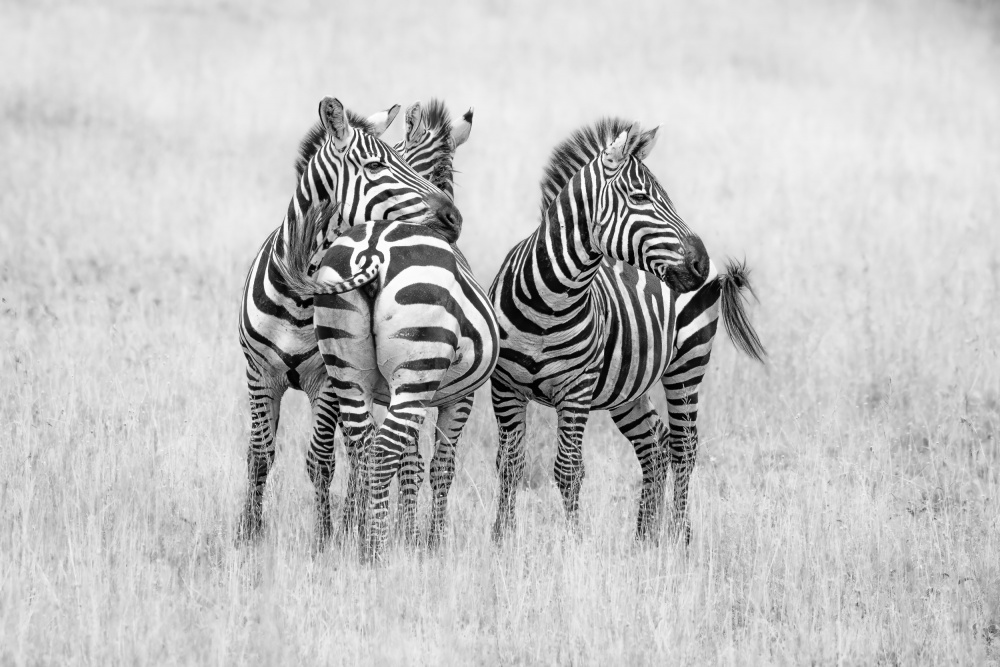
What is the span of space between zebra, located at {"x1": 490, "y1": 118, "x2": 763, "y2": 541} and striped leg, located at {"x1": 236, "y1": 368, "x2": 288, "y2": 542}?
1.38 m

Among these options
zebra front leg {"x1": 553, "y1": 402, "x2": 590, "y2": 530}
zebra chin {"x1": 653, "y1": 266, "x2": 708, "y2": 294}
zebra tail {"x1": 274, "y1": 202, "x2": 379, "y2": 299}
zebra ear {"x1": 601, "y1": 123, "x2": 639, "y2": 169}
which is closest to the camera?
zebra tail {"x1": 274, "y1": 202, "x2": 379, "y2": 299}

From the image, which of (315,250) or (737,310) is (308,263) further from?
(737,310)

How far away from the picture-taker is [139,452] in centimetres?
721

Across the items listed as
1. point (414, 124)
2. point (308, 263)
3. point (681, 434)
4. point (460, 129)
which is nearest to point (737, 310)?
point (681, 434)

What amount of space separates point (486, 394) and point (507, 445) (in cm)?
310

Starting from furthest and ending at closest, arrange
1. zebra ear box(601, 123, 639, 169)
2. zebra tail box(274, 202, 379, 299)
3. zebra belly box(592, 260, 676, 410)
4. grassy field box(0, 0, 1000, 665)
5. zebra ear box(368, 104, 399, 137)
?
zebra belly box(592, 260, 676, 410)
zebra ear box(368, 104, 399, 137)
zebra ear box(601, 123, 639, 169)
zebra tail box(274, 202, 379, 299)
grassy field box(0, 0, 1000, 665)

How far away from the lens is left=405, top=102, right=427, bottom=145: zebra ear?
284 inches

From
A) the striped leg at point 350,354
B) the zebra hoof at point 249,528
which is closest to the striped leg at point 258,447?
the zebra hoof at point 249,528

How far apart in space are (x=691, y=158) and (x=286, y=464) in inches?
499

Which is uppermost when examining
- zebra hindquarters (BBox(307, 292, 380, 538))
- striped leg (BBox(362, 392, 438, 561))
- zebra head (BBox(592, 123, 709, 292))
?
zebra head (BBox(592, 123, 709, 292))

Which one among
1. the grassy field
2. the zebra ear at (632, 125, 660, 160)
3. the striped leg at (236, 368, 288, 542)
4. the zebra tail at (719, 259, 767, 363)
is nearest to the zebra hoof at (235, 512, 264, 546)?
the striped leg at (236, 368, 288, 542)

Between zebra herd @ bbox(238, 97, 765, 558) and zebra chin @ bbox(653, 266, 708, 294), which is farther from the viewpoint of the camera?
zebra chin @ bbox(653, 266, 708, 294)

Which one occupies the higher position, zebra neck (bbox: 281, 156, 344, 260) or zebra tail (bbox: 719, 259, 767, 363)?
zebra neck (bbox: 281, 156, 344, 260)

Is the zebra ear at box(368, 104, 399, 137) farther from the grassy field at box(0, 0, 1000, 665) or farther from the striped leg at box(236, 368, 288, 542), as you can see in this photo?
the grassy field at box(0, 0, 1000, 665)
